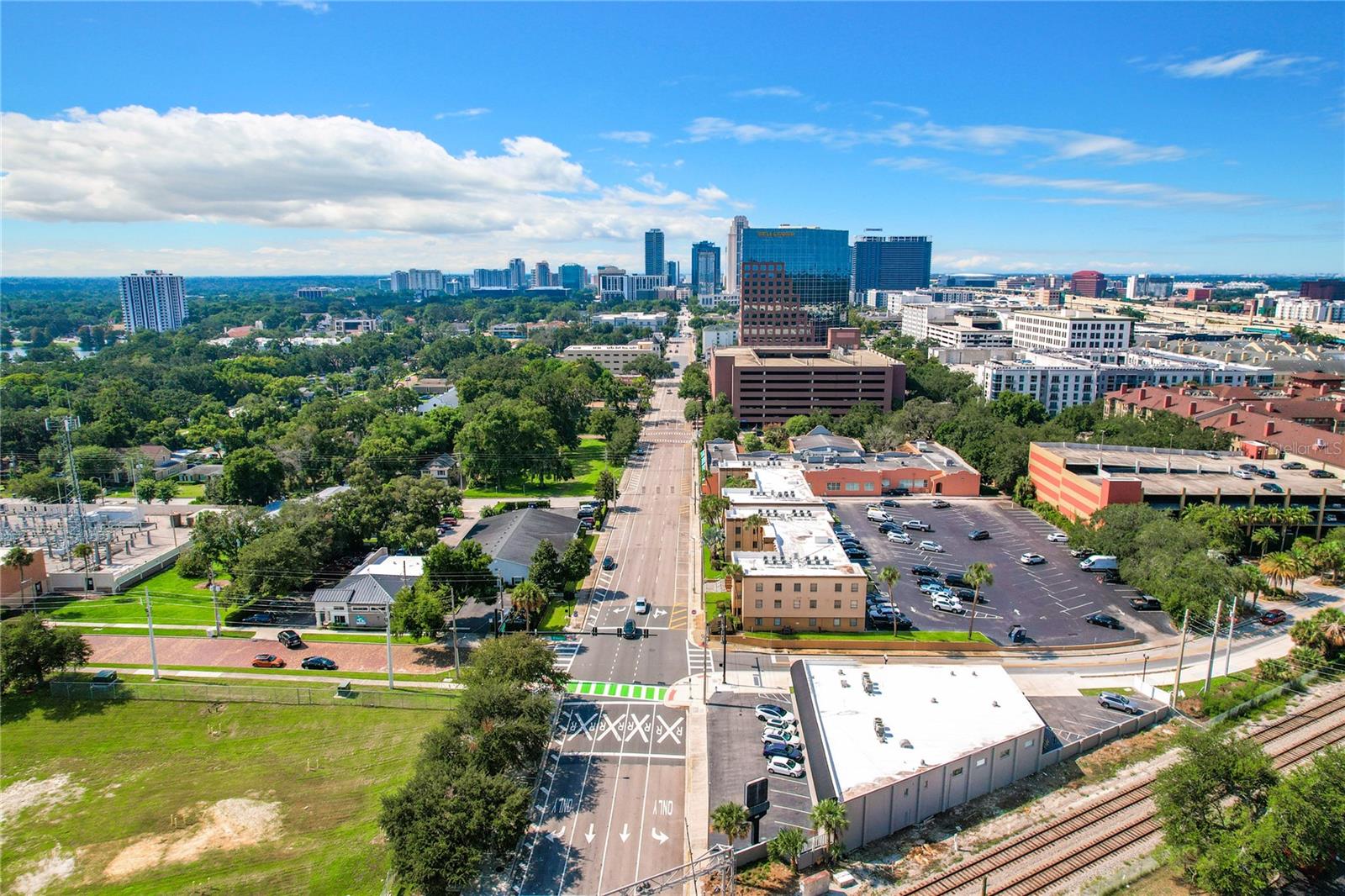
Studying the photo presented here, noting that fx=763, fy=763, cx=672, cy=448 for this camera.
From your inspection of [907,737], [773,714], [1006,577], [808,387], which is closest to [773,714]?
[773,714]

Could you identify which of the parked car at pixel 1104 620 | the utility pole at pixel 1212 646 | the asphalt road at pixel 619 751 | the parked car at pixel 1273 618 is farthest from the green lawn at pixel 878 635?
the parked car at pixel 1273 618

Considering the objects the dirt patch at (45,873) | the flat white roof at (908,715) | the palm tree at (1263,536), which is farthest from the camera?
the palm tree at (1263,536)

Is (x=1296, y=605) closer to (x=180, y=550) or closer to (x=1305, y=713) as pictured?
(x=1305, y=713)

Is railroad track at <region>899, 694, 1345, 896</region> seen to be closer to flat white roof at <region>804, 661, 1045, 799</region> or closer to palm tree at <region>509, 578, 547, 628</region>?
flat white roof at <region>804, 661, 1045, 799</region>

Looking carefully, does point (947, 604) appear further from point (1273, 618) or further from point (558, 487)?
point (558, 487)

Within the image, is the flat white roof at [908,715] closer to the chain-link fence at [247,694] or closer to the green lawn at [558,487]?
the chain-link fence at [247,694]
